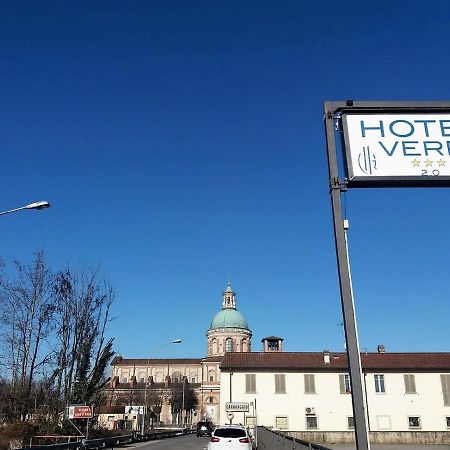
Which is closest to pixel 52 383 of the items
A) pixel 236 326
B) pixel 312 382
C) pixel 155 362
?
pixel 312 382

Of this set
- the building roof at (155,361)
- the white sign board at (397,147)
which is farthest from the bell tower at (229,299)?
the white sign board at (397,147)

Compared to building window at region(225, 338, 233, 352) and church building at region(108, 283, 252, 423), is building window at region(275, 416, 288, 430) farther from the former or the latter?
building window at region(225, 338, 233, 352)

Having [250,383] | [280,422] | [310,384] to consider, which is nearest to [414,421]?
[310,384]

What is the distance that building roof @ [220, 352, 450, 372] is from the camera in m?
46.4

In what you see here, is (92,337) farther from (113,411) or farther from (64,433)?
(113,411)

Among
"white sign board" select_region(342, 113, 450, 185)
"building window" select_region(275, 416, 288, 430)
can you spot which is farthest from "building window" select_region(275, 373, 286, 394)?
"white sign board" select_region(342, 113, 450, 185)

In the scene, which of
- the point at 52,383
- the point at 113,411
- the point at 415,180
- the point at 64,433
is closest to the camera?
the point at 415,180

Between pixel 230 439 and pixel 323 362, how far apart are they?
31.6 metres

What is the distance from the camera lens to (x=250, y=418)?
44.4m

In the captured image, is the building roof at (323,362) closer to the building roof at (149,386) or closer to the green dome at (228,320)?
the building roof at (149,386)

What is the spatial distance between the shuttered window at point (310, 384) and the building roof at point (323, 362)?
2.46 ft

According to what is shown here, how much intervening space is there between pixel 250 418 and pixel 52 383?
1974cm

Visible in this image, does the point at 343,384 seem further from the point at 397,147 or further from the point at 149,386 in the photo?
the point at 149,386

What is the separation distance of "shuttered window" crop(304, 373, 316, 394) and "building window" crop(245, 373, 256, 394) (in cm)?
503
